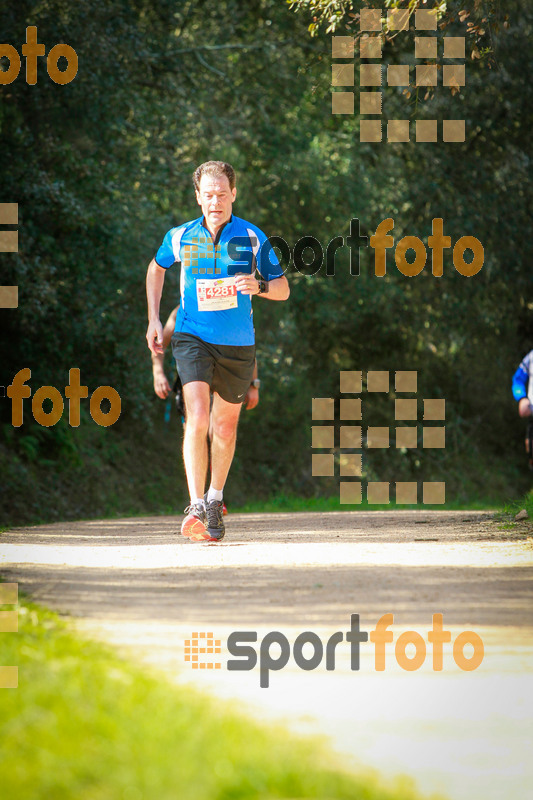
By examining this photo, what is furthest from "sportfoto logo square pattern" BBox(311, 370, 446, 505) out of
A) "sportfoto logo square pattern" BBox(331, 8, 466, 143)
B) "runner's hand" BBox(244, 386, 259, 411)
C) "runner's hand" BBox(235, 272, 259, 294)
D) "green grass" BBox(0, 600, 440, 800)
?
"green grass" BBox(0, 600, 440, 800)

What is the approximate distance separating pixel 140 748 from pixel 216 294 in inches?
216

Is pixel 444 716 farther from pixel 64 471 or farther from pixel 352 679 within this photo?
pixel 64 471

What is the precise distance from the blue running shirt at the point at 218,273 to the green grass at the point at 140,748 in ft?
15.3

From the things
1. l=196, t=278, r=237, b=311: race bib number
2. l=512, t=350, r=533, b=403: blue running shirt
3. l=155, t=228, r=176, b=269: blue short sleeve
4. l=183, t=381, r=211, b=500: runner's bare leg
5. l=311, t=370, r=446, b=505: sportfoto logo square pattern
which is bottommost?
l=311, t=370, r=446, b=505: sportfoto logo square pattern

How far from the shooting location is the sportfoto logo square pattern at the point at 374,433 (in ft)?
77.6

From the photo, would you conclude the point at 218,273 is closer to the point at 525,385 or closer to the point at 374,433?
the point at 525,385

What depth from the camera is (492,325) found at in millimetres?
24453

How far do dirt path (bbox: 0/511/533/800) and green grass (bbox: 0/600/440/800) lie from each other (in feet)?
0.61

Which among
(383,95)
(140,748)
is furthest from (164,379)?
(383,95)

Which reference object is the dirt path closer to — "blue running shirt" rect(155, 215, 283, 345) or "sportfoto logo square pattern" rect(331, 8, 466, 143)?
"blue running shirt" rect(155, 215, 283, 345)

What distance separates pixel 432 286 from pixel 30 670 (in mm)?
21130

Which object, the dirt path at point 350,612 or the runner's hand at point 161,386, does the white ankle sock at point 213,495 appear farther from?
the runner's hand at point 161,386

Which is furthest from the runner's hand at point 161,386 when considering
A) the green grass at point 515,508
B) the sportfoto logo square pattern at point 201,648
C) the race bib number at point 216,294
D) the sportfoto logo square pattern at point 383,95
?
the sportfoto logo square pattern at point 383,95

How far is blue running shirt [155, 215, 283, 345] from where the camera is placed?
8.07m
